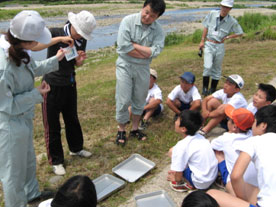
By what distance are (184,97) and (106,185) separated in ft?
6.81

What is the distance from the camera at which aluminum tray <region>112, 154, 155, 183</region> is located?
2.80m

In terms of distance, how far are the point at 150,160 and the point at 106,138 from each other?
863mm

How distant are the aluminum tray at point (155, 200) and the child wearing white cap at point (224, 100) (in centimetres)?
139

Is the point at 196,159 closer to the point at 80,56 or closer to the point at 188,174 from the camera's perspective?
the point at 188,174

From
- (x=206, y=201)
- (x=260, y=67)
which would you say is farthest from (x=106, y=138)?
(x=260, y=67)

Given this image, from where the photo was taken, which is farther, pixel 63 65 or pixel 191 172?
pixel 63 65

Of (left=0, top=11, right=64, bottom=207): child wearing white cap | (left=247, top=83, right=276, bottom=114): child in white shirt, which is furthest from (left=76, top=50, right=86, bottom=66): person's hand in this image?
(left=247, top=83, right=276, bottom=114): child in white shirt

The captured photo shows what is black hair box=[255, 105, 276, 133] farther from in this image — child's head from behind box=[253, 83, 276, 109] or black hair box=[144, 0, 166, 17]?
black hair box=[144, 0, 166, 17]

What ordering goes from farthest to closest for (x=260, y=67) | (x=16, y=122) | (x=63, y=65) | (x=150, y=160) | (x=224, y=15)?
(x=260, y=67) < (x=224, y=15) < (x=150, y=160) < (x=63, y=65) < (x=16, y=122)

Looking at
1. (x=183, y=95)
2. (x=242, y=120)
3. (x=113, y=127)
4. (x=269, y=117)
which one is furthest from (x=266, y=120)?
(x=113, y=127)

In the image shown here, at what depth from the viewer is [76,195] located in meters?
1.45

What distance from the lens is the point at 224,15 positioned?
196 inches

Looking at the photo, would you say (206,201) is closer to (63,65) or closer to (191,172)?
(191,172)

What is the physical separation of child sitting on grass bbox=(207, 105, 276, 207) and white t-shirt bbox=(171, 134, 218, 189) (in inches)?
11.9
